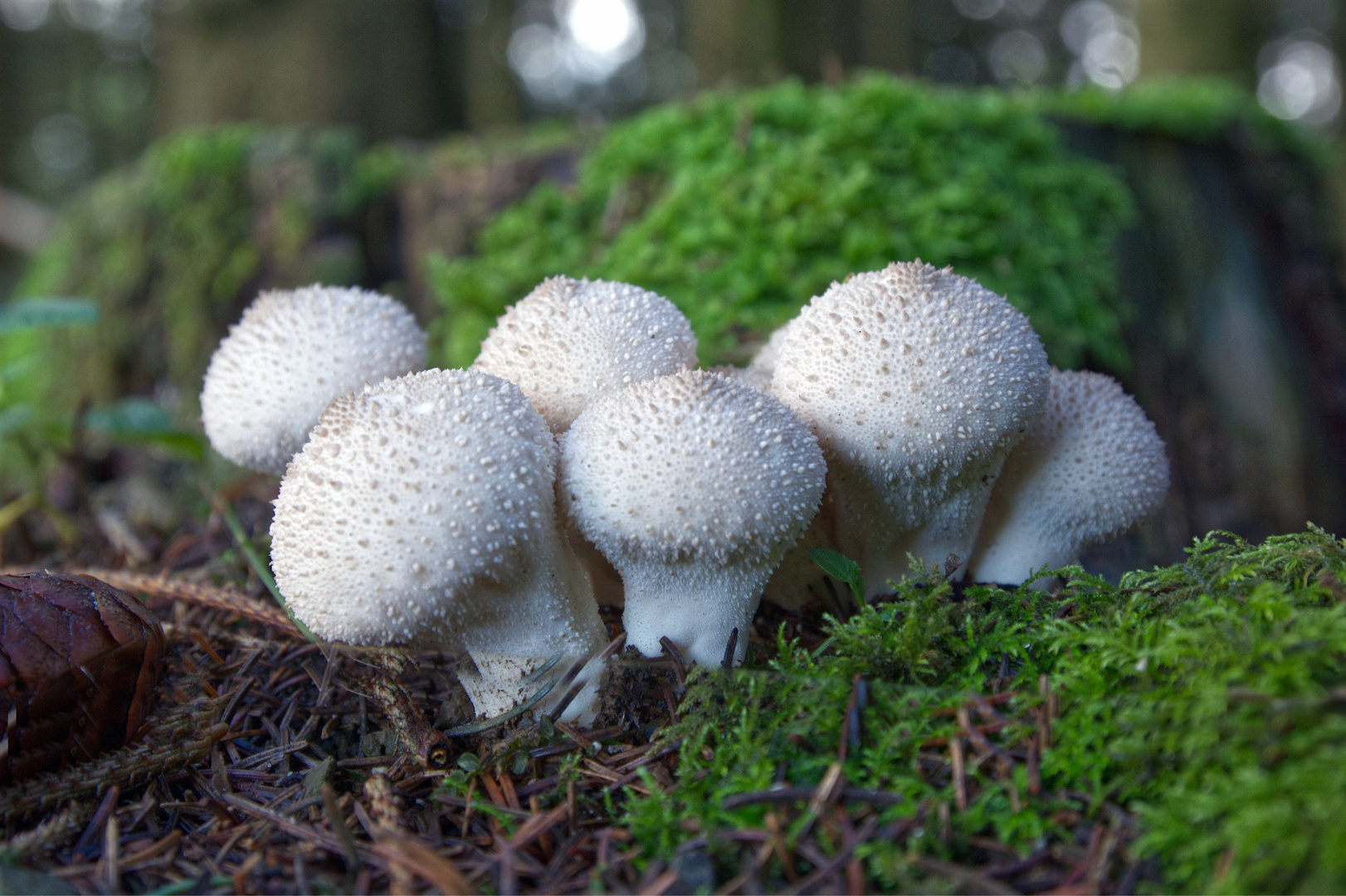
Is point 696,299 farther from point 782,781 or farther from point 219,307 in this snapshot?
point 219,307

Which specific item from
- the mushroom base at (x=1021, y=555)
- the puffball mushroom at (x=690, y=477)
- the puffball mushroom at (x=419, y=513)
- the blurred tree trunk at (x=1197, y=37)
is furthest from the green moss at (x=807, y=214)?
the blurred tree trunk at (x=1197, y=37)

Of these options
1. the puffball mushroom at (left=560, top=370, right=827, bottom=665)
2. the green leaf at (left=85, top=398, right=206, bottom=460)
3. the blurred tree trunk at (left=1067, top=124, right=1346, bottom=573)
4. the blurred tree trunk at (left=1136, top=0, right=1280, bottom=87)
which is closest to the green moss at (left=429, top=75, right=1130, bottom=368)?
the blurred tree trunk at (left=1067, top=124, right=1346, bottom=573)

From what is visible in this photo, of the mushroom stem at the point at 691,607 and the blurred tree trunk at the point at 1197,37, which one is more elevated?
the blurred tree trunk at the point at 1197,37

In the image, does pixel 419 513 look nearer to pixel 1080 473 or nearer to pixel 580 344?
pixel 580 344

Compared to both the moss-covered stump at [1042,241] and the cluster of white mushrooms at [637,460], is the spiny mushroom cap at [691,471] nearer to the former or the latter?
the cluster of white mushrooms at [637,460]

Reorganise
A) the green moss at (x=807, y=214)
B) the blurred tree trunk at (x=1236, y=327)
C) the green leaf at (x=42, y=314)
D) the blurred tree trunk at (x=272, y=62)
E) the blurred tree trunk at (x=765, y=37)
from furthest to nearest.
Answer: the blurred tree trunk at (x=272, y=62) → the blurred tree trunk at (x=765, y=37) → the blurred tree trunk at (x=1236, y=327) → the green moss at (x=807, y=214) → the green leaf at (x=42, y=314)

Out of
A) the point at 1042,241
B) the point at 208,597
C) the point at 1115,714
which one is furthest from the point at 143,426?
the point at 1042,241
